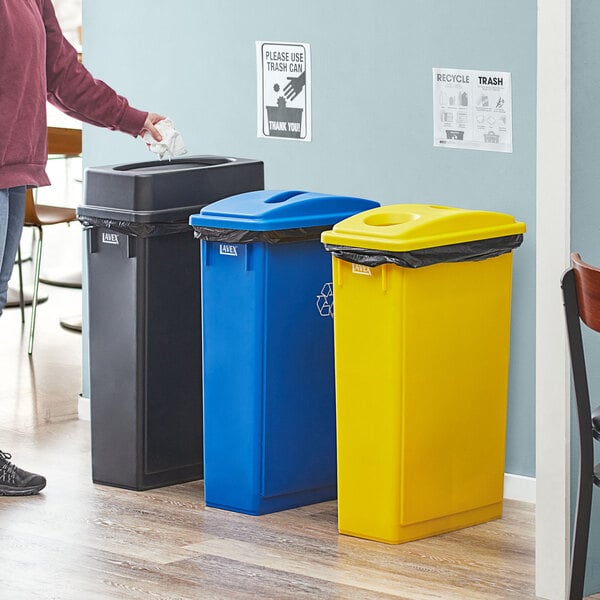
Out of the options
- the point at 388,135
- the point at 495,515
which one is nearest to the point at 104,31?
the point at 388,135

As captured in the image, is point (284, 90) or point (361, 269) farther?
point (284, 90)

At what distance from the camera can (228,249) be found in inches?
159

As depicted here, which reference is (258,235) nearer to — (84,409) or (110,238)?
(110,238)

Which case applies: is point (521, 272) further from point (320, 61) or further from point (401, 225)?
point (320, 61)

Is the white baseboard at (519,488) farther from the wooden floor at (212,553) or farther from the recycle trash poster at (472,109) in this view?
the recycle trash poster at (472,109)

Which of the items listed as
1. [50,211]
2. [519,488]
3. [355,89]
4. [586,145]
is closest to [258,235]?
[355,89]

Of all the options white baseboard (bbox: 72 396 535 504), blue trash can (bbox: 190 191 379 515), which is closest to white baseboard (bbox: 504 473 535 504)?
white baseboard (bbox: 72 396 535 504)

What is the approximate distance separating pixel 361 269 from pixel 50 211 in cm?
323

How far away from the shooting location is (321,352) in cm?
416

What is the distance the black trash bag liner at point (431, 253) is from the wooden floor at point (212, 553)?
0.82 meters

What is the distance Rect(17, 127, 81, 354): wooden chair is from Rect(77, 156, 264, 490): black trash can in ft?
5.39

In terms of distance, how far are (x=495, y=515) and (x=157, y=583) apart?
1.14m

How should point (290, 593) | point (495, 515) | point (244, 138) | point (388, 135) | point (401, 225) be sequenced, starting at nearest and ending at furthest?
1. point (290, 593)
2. point (401, 225)
3. point (495, 515)
4. point (388, 135)
5. point (244, 138)

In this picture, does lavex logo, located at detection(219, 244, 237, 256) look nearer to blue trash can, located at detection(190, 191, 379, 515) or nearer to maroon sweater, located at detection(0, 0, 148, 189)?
blue trash can, located at detection(190, 191, 379, 515)
